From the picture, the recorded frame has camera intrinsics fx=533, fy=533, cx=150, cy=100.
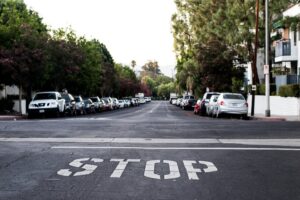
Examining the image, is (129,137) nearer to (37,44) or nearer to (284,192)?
(284,192)

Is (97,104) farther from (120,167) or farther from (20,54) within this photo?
(120,167)

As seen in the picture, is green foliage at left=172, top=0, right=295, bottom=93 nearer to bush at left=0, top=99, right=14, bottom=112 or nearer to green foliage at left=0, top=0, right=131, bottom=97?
green foliage at left=0, top=0, right=131, bottom=97

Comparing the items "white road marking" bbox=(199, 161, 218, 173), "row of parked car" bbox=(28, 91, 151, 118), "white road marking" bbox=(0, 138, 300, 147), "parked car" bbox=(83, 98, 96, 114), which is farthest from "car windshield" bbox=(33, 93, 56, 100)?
"white road marking" bbox=(199, 161, 218, 173)

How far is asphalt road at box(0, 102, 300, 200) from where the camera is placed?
7707mm

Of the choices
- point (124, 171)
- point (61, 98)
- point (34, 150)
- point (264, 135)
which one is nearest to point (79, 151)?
point (34, 150)

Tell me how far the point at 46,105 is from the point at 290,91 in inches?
615

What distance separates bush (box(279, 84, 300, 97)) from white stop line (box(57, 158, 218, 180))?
78.5 feet

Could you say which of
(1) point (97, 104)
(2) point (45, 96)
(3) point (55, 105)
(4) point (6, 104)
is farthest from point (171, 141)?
(1) point (97, 104)

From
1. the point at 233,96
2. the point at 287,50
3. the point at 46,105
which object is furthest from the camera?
the point at 287,50

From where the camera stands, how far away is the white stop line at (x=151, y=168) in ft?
30.0

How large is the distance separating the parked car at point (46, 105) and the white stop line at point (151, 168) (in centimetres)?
2298

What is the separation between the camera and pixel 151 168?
994 centimetres

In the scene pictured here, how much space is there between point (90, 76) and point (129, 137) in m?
44.0

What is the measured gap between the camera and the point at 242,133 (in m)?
18.2
